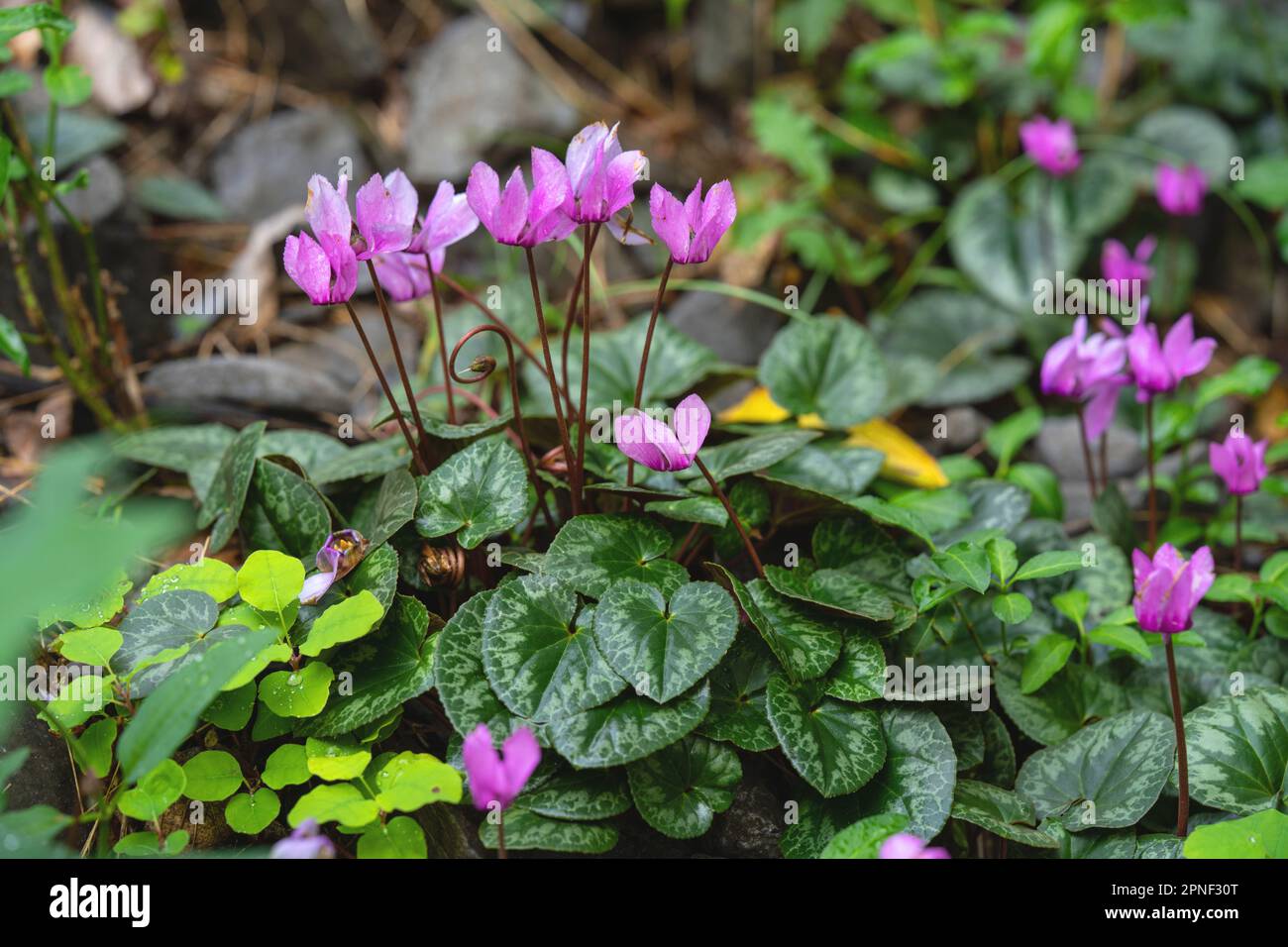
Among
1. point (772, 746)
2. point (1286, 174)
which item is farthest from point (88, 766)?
point (1286, 174)

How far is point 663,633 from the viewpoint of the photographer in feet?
4.60

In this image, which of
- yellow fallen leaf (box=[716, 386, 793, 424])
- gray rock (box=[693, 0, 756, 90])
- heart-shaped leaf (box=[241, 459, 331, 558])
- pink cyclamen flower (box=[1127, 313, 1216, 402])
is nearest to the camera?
heart-shaped leaf (box=[241, 459, 331, 558])

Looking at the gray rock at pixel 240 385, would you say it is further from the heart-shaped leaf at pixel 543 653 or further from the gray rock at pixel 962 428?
the gray rock at pixel 962 428

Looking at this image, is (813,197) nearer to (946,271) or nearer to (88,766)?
(946,271)

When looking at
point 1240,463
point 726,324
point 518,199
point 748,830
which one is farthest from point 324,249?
point 726,324

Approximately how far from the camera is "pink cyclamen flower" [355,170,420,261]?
1.33 m

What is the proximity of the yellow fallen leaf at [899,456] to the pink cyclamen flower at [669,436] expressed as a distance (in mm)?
767

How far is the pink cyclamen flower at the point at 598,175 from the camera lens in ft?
4.37

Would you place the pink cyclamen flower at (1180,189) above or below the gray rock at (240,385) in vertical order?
above

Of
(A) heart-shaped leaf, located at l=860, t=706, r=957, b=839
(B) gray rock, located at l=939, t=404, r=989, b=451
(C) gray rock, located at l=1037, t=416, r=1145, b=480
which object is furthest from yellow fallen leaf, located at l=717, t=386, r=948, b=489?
(A) heart-shaped leaf, located at l=860, t=706, r=957, b=839

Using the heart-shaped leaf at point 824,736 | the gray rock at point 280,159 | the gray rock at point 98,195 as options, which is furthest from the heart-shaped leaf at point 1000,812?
the gray rock at point 280,159

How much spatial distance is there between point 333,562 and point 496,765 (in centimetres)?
49

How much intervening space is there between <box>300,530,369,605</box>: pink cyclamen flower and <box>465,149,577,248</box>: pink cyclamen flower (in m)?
0.47

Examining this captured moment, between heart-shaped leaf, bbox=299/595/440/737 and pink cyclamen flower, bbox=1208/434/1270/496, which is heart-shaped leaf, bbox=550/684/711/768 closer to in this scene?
heart-shaped leaf, bbox=299/595/440/737
